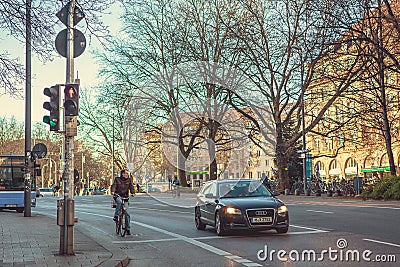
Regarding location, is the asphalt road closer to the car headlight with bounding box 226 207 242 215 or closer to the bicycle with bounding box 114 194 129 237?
the bicycle with bounding box 114 194 129 237

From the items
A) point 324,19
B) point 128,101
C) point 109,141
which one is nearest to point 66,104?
point 324,19

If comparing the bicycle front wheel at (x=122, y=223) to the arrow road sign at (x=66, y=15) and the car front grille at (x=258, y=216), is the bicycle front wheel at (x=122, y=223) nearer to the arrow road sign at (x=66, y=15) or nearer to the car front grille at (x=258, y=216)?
the car front grille at (x=258, y=216)

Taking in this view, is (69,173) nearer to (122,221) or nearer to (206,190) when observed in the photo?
(122,221)

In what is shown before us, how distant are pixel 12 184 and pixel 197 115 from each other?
20183 mm

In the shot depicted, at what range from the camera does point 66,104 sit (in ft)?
39.0

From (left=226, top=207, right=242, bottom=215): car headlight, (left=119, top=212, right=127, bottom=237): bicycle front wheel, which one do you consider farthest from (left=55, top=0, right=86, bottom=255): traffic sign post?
(left=119, top=212, right=127, bottom=237): bicycle front wheel

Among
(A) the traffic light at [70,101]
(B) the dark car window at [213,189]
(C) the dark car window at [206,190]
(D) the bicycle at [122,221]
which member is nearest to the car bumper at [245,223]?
(B) the dark car window at [213,189]

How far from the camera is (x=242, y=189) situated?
1647cm

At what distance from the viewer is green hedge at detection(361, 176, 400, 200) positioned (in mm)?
30922

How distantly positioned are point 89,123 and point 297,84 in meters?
24.5

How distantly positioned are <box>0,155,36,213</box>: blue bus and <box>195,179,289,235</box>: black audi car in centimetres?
1731

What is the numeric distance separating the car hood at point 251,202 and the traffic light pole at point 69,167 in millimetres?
4773

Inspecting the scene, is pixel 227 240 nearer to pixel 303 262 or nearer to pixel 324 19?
pixel 303 262

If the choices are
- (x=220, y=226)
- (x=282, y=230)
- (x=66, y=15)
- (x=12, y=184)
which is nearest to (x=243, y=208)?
(x=220, y=226)
